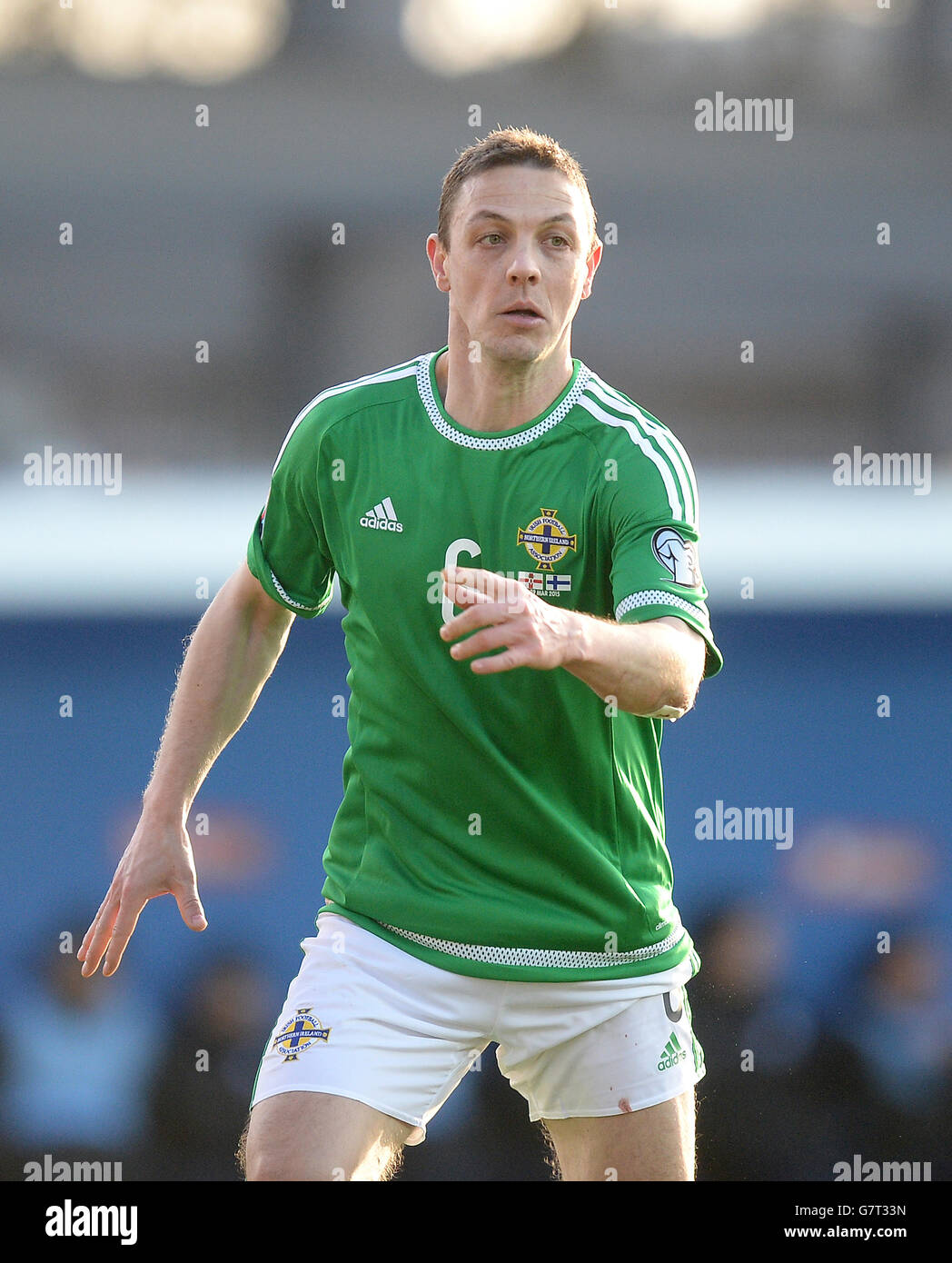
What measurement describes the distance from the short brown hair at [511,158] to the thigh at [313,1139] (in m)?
1.79

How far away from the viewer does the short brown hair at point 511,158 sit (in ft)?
10.6

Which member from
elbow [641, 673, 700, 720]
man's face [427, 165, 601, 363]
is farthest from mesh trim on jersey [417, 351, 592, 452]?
elbow [641, 673, 700, 720]

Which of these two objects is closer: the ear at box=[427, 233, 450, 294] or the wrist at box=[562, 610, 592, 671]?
the wrist at box=[562, 610, 592, 671]

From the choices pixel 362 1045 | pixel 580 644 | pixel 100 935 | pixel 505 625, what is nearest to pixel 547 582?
pixel 580 644

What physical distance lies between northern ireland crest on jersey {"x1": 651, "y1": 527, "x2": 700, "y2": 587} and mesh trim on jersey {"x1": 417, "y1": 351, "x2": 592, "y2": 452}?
0.39 m

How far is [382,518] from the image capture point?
3.24 meters

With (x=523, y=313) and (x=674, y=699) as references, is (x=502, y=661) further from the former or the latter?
(x=523, y=313)

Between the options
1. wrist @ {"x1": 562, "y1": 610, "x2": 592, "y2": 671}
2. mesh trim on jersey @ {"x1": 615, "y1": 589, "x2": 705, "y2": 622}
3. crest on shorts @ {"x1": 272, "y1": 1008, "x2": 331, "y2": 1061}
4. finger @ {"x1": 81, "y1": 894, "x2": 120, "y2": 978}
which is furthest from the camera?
finger @ {"x1": 81, "y1": 894, "x2": 120, "y2": 978}

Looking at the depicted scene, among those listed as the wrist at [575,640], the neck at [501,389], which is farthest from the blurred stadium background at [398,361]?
the wrist at [575,640]

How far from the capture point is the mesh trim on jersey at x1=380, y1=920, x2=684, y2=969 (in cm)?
310

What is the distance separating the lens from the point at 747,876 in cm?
648

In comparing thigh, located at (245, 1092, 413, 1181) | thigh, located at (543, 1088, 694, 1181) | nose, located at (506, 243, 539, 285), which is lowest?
thigh, located at (543, 1088, 694, 1181)

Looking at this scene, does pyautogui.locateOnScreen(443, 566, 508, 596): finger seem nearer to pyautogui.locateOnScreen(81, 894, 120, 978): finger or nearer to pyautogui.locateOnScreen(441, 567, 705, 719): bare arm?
pyautogui.locateOnScreen(441, 567, 705, 719): bare arm

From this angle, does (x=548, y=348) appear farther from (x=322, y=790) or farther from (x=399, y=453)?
(x=322, y=790)
